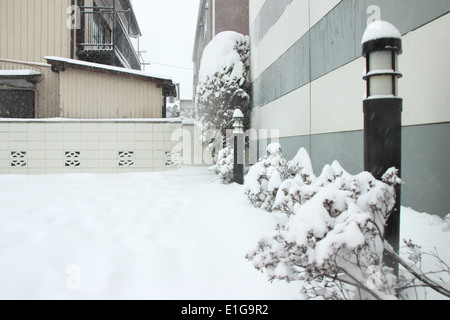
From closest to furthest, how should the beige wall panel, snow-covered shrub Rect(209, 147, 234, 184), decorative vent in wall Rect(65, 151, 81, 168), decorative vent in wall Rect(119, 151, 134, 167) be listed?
snow-covered shrub Rect(209, 147, 234, 184) < decorative vent in wall Rect(65, 151, 81, 168) < decorative vent in wall Rect(119, 151, 134, 167) < the beige wall panel

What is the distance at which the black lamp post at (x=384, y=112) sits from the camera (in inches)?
60.9

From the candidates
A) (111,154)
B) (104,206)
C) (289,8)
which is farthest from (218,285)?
(111,154)

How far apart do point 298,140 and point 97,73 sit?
5.72m

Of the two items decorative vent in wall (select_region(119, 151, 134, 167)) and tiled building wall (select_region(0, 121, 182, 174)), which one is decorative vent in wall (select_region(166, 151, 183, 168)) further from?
decorative vent in wall (select_region(119, 151, 134, 167))

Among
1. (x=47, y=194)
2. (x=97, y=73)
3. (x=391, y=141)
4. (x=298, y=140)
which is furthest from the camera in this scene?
(x=97, y=73)

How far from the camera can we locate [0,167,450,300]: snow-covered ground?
1.75 meters

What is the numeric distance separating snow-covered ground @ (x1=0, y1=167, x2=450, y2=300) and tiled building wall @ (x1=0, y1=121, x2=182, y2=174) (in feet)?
10.1

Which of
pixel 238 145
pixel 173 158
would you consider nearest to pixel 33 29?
pixel 173 158

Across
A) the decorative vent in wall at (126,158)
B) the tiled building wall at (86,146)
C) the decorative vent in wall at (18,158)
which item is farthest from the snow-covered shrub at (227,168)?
the decorative vent in wall at (18,158)

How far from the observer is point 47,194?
185 inches

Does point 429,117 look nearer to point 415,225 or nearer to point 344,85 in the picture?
point 415,225

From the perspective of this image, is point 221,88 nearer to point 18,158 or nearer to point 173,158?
point 173,158

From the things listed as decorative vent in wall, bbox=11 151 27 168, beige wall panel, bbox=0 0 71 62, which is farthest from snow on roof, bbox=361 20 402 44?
beige wall panel, bbox=0 0 71 62

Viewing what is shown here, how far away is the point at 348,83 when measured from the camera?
3570 millimetres
